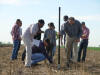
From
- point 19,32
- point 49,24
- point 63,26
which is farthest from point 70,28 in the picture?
point 19,32

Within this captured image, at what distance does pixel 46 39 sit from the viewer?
36.3 ft

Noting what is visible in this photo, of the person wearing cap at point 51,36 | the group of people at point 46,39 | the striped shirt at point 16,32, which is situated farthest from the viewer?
the striped shirt at point 16,32

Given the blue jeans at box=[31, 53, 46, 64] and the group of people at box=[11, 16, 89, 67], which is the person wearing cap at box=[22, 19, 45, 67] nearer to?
the group of people at box=[11, 16, 89, 67]

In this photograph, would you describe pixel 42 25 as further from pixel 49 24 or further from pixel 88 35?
pixel 88 35

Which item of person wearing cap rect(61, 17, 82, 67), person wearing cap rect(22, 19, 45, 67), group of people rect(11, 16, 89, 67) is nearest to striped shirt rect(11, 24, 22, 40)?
group of people rect(11, 16, 89, 67)

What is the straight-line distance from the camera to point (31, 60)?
1056cm

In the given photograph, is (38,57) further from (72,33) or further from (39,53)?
(72,33)

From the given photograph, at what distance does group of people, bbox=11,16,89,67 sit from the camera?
979 cm

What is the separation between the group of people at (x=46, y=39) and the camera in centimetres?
979

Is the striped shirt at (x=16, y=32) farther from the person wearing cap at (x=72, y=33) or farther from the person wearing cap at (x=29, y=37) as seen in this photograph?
the person wearing cap at (x=29, y=37)

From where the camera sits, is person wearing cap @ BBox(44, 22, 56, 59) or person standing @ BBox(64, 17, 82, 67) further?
person wearing cap @ BBox(44, 22, 56, 59)

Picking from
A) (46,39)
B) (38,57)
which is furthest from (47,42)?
(38,57)

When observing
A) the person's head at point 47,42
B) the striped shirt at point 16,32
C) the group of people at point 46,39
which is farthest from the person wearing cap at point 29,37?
the striped shirt at point 16,32

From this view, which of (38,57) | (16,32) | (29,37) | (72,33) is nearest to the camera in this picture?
(29,37)
